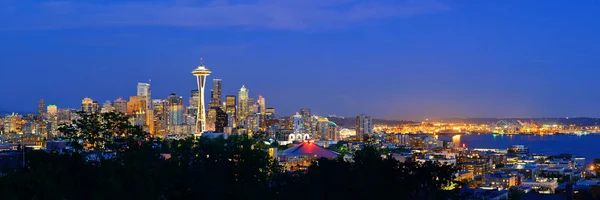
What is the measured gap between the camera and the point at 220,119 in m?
88.4

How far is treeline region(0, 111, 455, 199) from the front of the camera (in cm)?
726

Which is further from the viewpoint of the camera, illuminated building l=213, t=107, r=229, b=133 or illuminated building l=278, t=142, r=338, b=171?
illuminated building l=213, t=107, r=229, b=133

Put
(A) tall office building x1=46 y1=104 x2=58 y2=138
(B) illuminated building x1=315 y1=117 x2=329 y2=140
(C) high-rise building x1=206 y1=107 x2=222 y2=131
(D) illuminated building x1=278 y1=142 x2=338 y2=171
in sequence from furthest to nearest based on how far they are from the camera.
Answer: (B) illuminated building x1=315 y1=117 x2=329 y2=140
(C) high-rise building x1=206 y1=107 x2=222 y2=131
(A) tall office building x1=46 y1=104 x2=58 y2=138
(D) illuminated building x1=278 y1=142 x2=338 y2=171

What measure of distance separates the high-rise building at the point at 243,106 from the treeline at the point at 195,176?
3099 inches

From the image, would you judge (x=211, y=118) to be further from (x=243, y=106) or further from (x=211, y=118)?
(x=243, y=106)

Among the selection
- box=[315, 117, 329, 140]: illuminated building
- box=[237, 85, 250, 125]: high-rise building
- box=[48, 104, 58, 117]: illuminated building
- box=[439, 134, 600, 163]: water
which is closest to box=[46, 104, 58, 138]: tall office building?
box=[48, 104, 58, 117]: illuminated building

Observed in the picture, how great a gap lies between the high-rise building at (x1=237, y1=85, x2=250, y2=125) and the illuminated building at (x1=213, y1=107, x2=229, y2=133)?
4.99 metres

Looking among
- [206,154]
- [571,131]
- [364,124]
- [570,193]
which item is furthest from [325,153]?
[571,131]

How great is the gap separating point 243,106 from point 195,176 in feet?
282

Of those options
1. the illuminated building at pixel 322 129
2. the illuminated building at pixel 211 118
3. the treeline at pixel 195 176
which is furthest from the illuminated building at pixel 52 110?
the treeline at pixel 195 176

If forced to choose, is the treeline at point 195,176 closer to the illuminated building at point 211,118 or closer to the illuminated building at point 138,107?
the illuminated building at point 138,107

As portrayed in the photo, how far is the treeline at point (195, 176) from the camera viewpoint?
286 inches

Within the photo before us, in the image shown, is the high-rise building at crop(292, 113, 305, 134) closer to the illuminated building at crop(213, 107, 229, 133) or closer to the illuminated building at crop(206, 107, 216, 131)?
the illuminated building at crop(213, 107, 229, 133)

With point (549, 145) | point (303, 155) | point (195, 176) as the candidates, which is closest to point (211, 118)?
point (303, 155)
